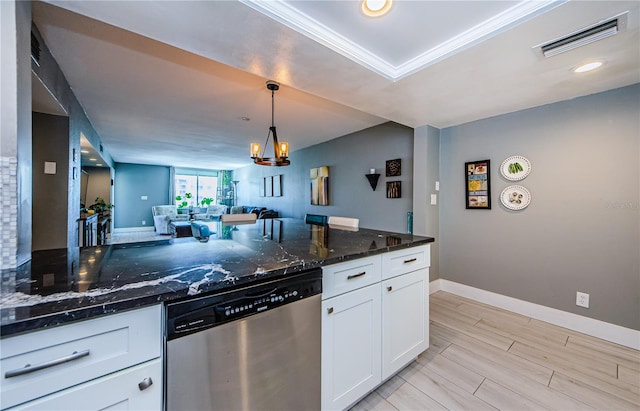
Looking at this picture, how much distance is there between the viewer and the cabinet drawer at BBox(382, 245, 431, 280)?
159 cm

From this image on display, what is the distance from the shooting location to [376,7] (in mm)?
1471

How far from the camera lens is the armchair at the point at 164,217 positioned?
8.02m

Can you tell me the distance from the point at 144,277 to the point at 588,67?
10.4 ft

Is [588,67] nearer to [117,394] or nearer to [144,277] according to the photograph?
[144,277]

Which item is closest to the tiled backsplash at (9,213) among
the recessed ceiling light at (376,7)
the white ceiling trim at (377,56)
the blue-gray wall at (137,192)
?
the white ceiling trim at (377,56)

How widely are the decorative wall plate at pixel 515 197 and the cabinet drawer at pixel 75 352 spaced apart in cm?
336

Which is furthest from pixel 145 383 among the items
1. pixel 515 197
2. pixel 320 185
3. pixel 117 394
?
pixel 320 185

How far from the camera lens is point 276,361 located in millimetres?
1108

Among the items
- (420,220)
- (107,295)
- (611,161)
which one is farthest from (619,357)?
(107,295)

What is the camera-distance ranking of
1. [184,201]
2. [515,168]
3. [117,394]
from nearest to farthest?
[117,394]
[515,168]
[184,201]

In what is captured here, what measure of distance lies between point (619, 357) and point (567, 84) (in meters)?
2.28

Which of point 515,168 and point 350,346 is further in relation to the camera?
point 515,168

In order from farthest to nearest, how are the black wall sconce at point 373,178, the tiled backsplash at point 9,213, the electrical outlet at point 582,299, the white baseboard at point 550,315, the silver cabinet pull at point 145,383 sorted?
the black wall sconce at point 373,178 < the electrical outlet at point 582,299 < the white baseboard at point 550,315 < the tiled backsplash at point 9,213 < the silver cabinet pull at point 145,383

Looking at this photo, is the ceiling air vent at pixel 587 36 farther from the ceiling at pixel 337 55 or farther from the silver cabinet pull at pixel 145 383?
the silver cabinet pull at pixel 145 383
